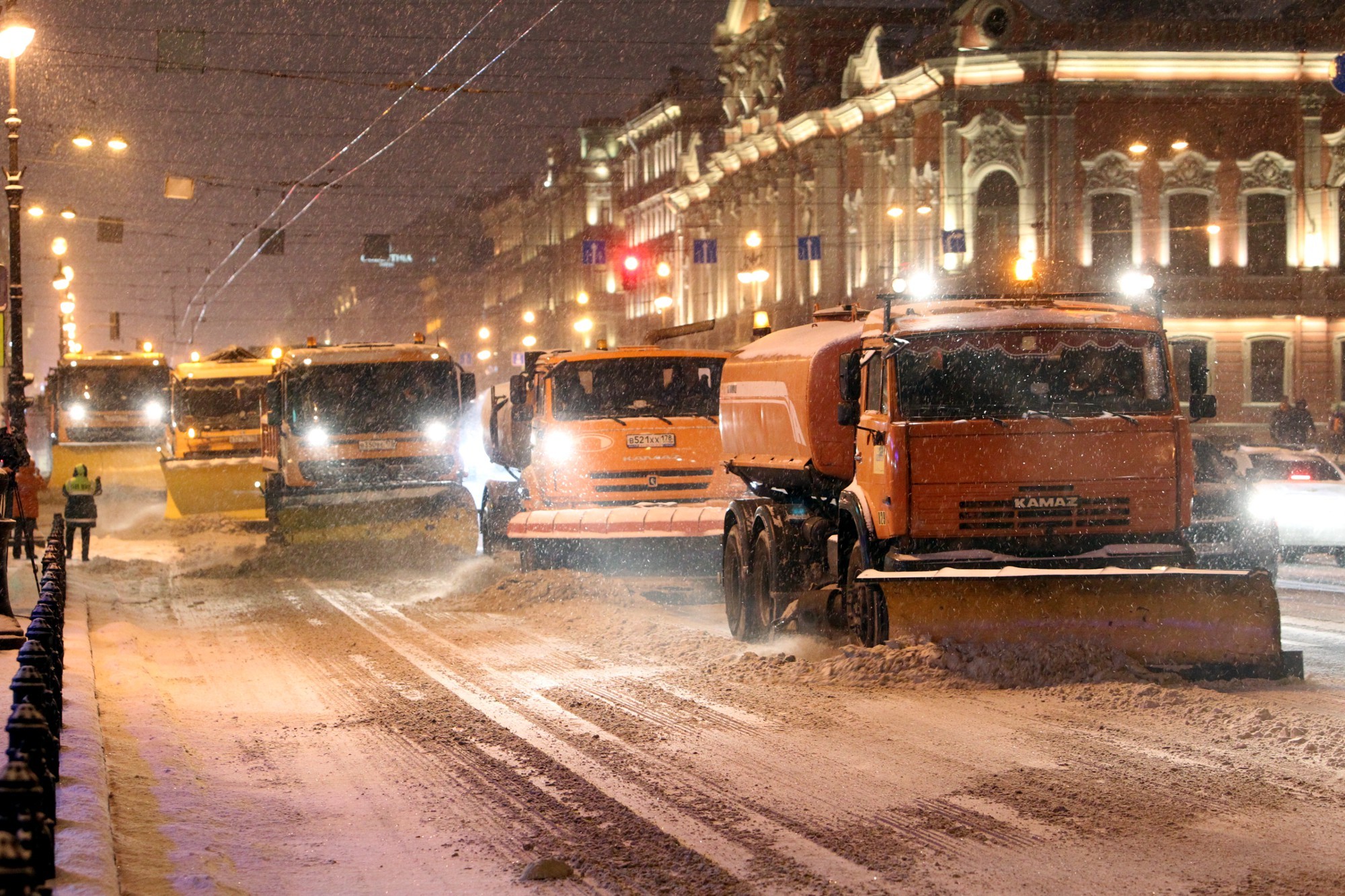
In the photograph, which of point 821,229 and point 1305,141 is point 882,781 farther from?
point 821,229

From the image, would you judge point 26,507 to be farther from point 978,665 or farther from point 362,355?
point 978,665

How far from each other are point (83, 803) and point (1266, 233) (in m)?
46.7

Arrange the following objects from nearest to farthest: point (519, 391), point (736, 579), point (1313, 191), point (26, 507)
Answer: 1. point (736, 579)
2. point (519, 391)
3. point (26, 507)
4. point (1313, 191)

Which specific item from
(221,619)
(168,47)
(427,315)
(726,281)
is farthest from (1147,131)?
(427,315)

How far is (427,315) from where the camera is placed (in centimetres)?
14162

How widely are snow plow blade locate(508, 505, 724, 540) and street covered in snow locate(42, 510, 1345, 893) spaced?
2655 millimetres

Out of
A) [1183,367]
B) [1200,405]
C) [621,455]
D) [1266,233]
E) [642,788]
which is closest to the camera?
[642,788]

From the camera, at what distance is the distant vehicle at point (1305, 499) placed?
18.5 meters

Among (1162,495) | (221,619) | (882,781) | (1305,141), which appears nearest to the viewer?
(882,781)

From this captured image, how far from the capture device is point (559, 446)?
1775 centimetres

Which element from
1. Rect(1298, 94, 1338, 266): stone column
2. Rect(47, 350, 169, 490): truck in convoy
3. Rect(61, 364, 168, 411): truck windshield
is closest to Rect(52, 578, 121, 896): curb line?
Rect(47, 350, 169, 490): truck in convoy

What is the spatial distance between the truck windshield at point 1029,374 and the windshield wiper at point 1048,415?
18mm

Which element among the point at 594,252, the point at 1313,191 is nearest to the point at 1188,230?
the point at 1313,191

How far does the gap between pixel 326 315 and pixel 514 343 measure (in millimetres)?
83851
